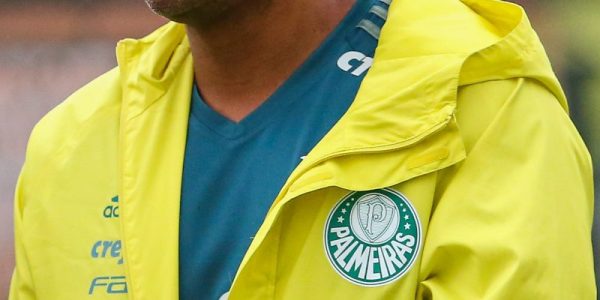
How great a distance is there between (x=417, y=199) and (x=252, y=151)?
34 cm

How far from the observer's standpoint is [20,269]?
2445mm

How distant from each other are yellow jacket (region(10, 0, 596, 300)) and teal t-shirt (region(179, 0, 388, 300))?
0.03 metres

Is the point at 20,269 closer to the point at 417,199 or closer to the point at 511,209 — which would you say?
the point at 417,199

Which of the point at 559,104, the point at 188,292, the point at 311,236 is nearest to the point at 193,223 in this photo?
the point at 188,292

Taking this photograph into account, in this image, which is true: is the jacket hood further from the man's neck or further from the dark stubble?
the dark stubble

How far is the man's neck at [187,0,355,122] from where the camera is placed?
238cm

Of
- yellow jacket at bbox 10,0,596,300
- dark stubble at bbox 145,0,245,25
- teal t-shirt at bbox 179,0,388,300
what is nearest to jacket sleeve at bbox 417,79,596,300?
yellow jacket at bbox 10,0,596,300

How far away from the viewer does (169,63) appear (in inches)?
100

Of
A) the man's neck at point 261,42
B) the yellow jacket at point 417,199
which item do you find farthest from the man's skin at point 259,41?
the yellow jacket at point 417,199

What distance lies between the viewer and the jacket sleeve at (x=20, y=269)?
7.95ft

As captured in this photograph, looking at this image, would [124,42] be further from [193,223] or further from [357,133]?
[357,133]

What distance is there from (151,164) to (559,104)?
676 millimetres

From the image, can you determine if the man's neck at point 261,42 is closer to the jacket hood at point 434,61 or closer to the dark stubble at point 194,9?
the dark stubble at point 194,9

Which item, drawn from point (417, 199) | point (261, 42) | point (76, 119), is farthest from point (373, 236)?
point (76, 119)
